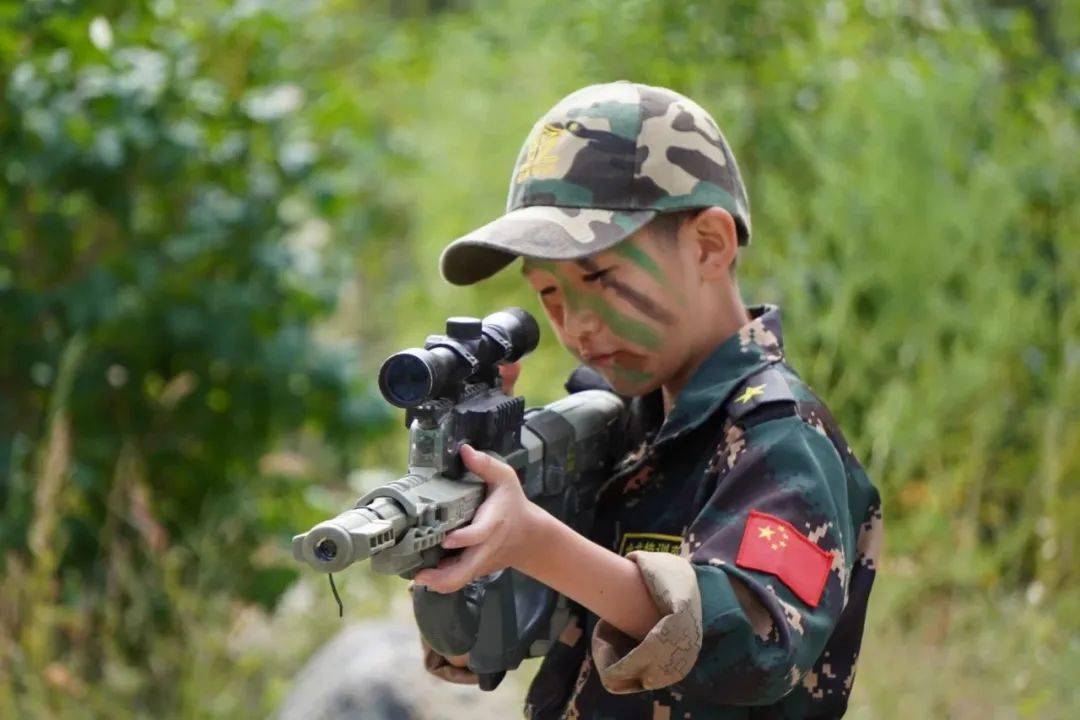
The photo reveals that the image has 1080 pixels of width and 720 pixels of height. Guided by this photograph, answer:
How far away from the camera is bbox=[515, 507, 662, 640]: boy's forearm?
1.76 metres

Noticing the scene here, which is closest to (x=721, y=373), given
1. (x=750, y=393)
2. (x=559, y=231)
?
(x=750, y=393)

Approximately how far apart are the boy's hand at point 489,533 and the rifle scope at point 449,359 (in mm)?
90

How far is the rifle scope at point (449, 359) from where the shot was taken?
67.2 inches

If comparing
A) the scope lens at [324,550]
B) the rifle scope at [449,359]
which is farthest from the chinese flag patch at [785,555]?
the scope lens at [324,550]

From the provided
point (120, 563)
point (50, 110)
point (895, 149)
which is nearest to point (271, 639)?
point (120, 563)

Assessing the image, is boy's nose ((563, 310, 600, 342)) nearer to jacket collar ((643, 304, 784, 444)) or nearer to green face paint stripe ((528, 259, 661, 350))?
green face paint stripe ((528, 259, 661, 350))

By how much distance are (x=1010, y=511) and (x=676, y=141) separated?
13.0ft

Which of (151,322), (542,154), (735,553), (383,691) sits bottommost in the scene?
(383,691)

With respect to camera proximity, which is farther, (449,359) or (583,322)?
(583,322)

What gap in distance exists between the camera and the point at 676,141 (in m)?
2.09

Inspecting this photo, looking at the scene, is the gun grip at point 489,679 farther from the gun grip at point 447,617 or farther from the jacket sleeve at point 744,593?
the jacket sleeve at point 744,593

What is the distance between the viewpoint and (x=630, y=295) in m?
2.06

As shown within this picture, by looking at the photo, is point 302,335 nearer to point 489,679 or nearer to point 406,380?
point 489,679

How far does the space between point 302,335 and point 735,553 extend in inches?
125
